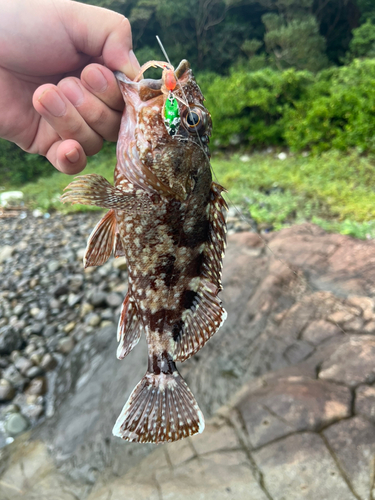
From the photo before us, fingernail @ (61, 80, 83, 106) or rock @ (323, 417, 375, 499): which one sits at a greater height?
fingernail @ (61, 80, 83, 106)

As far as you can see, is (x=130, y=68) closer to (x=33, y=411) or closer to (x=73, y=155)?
(x=73, y=155)

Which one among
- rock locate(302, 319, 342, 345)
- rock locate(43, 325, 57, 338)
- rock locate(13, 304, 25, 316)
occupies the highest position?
rock locate(13, 304, 25, 316)

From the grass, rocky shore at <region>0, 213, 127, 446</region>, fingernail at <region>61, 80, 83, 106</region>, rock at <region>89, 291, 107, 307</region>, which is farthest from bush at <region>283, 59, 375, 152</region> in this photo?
fingernail at <region>61, 80, 83, 106</region>

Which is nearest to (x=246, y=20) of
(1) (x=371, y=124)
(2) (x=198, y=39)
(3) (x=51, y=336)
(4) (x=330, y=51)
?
(2) (x=198, y=39)

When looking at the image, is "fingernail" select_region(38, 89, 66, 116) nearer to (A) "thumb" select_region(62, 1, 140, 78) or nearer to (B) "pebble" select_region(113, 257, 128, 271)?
(A) "thumb" select_region(62, 1, 140, 78)

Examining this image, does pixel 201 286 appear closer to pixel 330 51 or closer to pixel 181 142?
pixel 181 142

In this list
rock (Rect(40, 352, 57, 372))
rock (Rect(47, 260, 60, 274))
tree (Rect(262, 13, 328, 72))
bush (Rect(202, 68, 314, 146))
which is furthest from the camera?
tree (Rect(262, 13, 328, 72))
